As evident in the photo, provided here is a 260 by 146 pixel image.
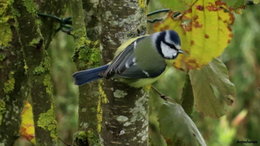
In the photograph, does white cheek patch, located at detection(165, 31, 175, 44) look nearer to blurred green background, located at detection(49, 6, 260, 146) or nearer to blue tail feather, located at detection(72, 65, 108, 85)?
blue tail feather, located at detection(72, 65, 108, 85)

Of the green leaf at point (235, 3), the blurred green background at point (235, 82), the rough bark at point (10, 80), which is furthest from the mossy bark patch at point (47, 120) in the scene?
the blurred green background at point (235, 82)

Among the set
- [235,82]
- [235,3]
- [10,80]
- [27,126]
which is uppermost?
[235,3]

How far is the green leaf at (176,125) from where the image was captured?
0.76 m

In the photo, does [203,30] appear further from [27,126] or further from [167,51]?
[27,126]

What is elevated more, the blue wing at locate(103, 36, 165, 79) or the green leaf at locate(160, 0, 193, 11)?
the green leaf at locate(160, 0, 193, 11)

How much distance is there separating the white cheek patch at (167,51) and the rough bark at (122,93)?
0.07 meters

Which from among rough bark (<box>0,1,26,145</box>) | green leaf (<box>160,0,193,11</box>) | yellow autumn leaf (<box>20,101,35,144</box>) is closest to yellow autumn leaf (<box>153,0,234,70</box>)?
green leaf (<box>160,0,193,11</box>)

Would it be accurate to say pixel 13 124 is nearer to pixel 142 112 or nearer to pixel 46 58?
pixel 46 58

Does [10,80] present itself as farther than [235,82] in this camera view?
No

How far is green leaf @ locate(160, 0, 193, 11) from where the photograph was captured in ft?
2.27

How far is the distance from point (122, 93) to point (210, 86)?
0.80 ft

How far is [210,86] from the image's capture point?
2.80 feet

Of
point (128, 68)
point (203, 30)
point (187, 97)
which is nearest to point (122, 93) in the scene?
point (128, 68)

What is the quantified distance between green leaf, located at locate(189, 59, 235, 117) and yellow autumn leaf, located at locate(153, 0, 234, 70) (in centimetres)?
10
